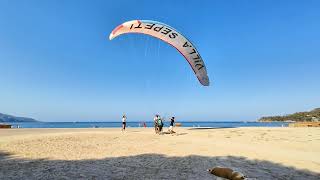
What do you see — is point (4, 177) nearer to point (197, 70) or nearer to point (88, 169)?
point (88, 169)

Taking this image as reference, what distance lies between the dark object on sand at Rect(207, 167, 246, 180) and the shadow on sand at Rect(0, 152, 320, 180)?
0.24 meters

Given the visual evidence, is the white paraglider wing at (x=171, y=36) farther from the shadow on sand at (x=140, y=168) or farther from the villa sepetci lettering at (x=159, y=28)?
the shadow on sand at (x=140, y=168)

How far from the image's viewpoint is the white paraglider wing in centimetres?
2416

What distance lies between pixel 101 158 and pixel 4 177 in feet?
13.5

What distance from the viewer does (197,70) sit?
2631cm

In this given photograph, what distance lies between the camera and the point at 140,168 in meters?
10.9

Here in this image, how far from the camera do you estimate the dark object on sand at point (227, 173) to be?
371 inches

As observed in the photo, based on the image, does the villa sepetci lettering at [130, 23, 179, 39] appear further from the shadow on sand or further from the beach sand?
the shadow on sand

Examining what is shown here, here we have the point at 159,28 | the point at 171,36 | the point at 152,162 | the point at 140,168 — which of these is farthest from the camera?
the point at 171,36

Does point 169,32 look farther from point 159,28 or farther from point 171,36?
point 159,28

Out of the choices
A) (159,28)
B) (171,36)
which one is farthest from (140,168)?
(171,36)

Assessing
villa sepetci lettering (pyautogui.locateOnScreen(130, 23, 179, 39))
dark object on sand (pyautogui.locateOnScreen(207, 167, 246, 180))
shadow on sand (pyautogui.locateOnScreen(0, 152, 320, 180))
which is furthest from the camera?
villa sepetci lettering (pyautogui.locateOnScreen(130, 23, 179, 39))

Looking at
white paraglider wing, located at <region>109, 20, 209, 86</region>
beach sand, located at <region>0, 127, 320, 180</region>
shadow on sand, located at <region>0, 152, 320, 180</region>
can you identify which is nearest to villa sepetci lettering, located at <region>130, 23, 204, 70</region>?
white paraglider wing, located at <region>109, 20, 209, 86</region>

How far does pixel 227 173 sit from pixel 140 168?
9.62 feet
